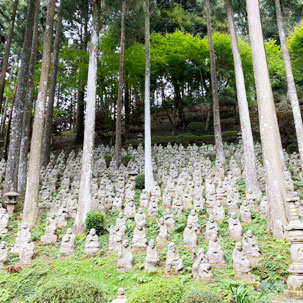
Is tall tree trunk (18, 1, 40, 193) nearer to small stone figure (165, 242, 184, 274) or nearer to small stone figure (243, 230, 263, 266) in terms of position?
small stone figure (165, 242, 184, 274)

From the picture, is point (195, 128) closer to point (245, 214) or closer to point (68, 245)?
point (245, 214)

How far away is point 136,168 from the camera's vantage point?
44.7ft

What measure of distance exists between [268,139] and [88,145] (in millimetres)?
5236

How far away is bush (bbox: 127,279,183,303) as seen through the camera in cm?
379

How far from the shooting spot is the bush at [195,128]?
21986mm

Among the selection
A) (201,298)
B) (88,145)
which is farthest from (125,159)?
(201,298)

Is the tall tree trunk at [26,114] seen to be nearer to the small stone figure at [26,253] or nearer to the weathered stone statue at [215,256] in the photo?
the small stone figure at [26,253]

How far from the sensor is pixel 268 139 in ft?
24.8

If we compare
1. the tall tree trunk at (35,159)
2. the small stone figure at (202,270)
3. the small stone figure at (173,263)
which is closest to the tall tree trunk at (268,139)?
the small stone figure at (202,270)

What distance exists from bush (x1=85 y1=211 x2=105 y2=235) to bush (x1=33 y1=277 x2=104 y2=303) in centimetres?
410

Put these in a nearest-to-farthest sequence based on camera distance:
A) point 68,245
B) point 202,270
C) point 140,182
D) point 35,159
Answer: point 202,270 → point 68,245 → point 35,159 → point 140,182

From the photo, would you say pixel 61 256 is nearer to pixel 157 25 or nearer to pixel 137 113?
pixel 137 113

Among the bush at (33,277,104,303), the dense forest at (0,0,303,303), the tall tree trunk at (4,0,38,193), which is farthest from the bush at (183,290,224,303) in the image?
the tall tree trunk at (4,0,38,193)

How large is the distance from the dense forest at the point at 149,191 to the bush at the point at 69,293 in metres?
0.02
